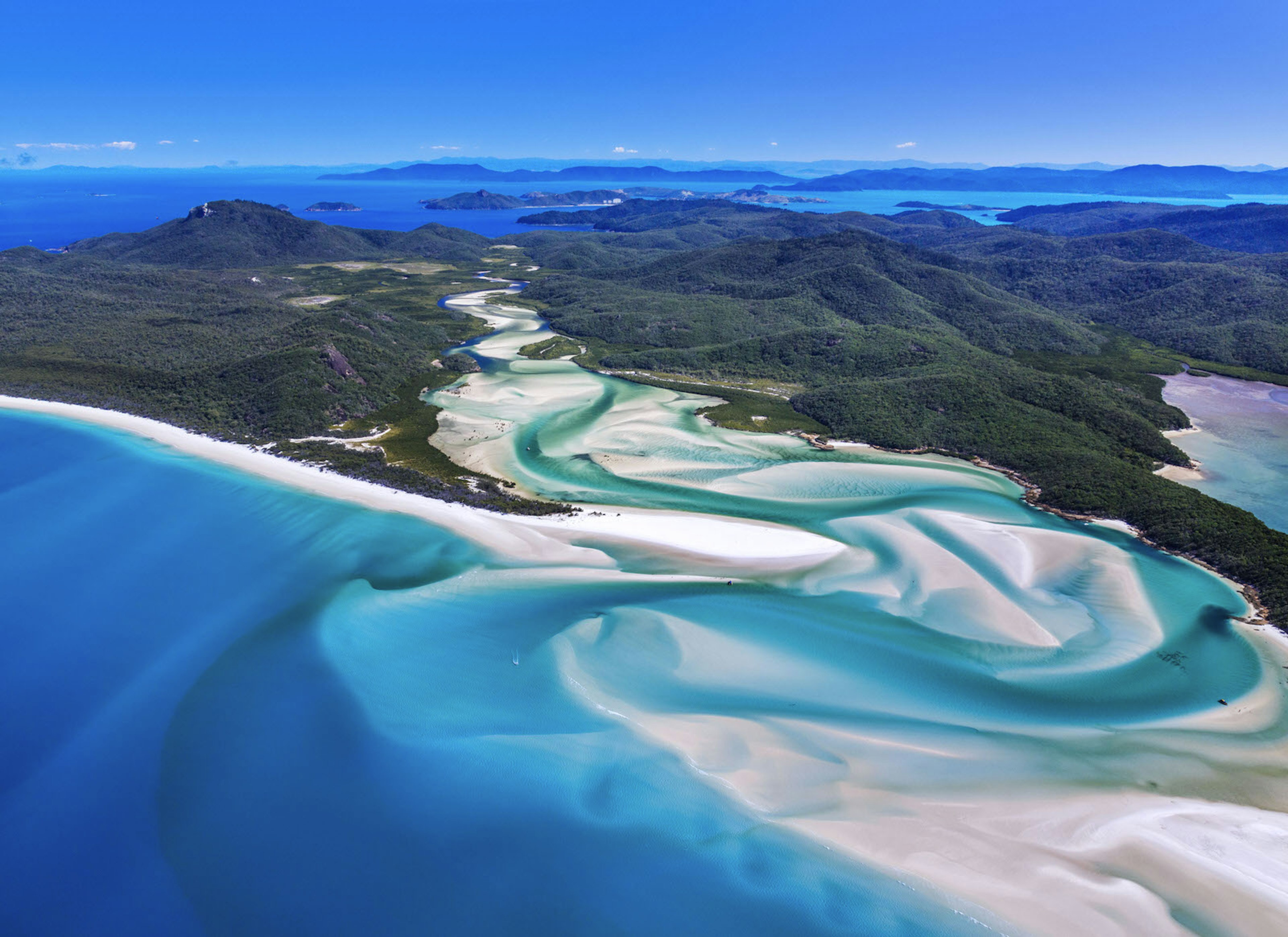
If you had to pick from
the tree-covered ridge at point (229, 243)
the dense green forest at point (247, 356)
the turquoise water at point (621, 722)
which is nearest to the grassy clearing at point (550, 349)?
the dense green forest at point (247, 356)

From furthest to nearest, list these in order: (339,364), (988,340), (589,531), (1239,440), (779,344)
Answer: (988,340) → (779,344) → (339,364) → (1239,440) → (589,531)

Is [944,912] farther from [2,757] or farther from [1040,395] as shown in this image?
[1040,395]

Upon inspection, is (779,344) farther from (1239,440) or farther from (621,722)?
(621,722)

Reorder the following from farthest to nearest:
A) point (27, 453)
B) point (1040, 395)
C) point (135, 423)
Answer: point (1040, 395), point (135, 423), point (27, 453)

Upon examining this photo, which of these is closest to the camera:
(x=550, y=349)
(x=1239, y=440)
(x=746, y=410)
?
(x=1239, y=440)

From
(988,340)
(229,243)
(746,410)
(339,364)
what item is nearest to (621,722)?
(746,410)

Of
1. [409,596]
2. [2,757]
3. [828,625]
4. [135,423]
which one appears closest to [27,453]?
[135,423]
